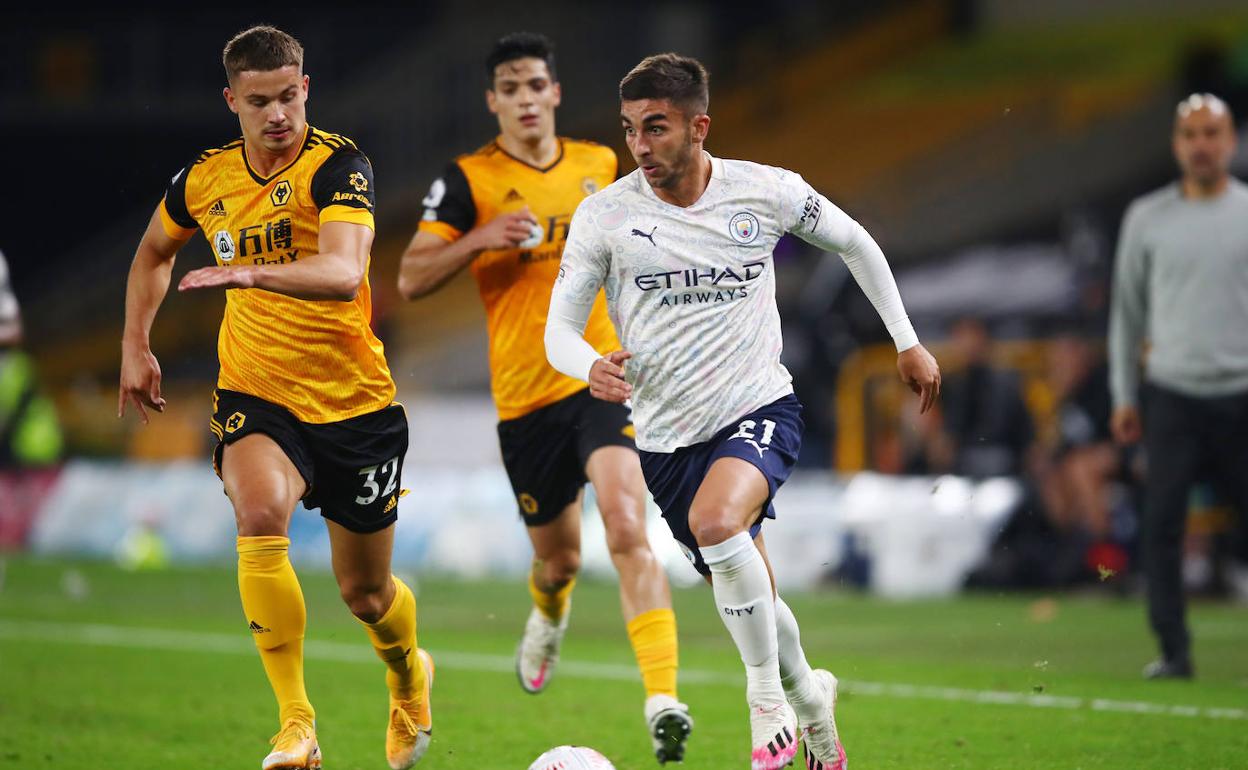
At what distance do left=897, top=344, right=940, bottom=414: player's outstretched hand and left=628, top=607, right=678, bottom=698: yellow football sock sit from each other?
1.44 metres

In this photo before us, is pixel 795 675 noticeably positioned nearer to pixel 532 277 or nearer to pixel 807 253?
pixel 532 277

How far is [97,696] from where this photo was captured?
947 centimetres

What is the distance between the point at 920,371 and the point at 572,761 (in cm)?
181

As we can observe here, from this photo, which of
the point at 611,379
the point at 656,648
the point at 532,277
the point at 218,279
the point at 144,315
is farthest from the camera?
the point at 532,277

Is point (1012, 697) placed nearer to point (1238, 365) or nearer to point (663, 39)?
point (1238, 365)

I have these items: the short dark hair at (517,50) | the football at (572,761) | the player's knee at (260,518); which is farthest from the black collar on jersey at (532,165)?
the football at (572,761)

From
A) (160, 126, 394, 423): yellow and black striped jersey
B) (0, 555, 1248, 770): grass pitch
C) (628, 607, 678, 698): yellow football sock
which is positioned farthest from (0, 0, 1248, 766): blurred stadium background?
(628, 607, 678, 698): yellow football sock

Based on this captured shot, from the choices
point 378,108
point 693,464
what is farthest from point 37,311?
point 693,464

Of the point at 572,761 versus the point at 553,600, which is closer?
the point at 572,761

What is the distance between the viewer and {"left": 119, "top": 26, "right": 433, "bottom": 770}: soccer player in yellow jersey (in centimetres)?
632

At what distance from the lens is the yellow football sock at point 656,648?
6.96 m

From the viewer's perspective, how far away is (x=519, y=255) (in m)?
8.01

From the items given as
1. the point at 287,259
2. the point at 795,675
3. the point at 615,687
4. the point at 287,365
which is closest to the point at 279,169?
the point at 287,259

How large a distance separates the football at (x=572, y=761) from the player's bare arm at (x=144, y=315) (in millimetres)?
1908
